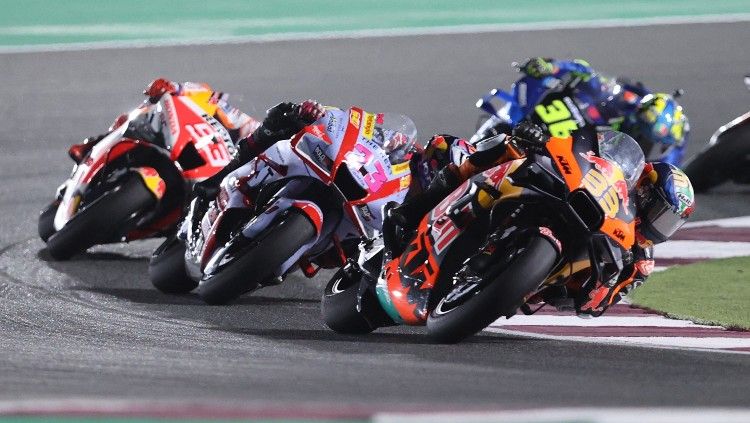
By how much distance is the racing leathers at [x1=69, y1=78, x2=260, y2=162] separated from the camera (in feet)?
38.1

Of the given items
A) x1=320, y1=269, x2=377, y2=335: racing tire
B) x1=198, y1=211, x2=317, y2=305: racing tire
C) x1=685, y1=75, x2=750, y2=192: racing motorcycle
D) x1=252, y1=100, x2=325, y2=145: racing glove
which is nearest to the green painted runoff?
x1=685, y1=75, x2=750, y2=192: racing motorcycle

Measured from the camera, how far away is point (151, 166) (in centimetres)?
1146

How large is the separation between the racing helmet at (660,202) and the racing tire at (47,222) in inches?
179

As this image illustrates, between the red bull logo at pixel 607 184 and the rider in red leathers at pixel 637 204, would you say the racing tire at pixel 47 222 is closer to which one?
the rider in red leathers at pixel 637 204

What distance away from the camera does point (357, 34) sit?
19203 mm

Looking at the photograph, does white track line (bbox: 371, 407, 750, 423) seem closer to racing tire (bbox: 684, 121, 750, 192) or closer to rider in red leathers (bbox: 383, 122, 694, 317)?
rider in red leathers (bbox: 383, 122, 694, 317)

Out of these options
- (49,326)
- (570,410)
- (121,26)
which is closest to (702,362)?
(570,410)

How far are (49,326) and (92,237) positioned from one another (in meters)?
1.79

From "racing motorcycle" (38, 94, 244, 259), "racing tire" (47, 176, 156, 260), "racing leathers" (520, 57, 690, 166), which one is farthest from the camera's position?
"racing leathers" (520, 57, 690, 166)

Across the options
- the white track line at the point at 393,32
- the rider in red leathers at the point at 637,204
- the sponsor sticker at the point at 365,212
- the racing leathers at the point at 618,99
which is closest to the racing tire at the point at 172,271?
the sponsor sticker at the point at 365,212

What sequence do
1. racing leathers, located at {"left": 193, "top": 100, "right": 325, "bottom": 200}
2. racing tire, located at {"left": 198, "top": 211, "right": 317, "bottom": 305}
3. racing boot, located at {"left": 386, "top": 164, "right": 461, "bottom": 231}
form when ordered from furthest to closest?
racing leathers, located at {"left": 193, "top": 100, "right": 325, "bottom": 200} < racing tire, located at {"left": 198, "top": 211, "right": 317, "bottom": 305} < racing boot, located at {"left": 386, "top": 164, "right": 461, "bottom": 231}

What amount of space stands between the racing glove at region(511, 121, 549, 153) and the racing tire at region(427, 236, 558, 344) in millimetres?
605

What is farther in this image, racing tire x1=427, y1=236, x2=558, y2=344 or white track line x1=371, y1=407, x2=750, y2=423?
racing tire x1=427, y1=236, x2=558, y2=344

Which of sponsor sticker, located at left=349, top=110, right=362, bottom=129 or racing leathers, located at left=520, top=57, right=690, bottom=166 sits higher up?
sponsor sticker, located at left=349, top=110, right=362, bottom=129
